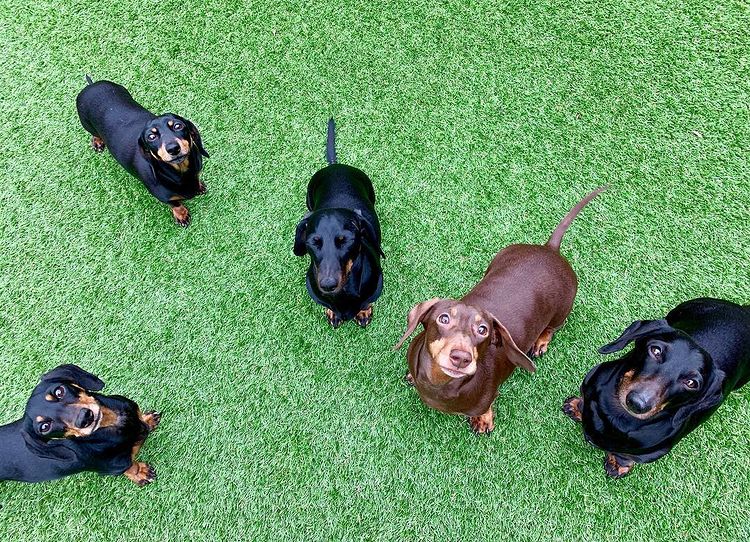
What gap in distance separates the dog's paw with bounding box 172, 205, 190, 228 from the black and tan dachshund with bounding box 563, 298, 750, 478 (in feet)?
10.5

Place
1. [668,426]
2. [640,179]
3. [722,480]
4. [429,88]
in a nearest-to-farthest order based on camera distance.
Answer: [668,426] < [722,480] < [640,179] < [429,88]

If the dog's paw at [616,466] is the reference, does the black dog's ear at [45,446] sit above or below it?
above

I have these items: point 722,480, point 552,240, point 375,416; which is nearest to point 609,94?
point 552,240

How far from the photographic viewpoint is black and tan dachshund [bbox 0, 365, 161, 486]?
2.64m

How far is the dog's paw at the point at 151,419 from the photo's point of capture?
3266mm

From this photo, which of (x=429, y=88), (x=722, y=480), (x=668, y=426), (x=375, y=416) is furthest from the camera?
(x=429, y=88)

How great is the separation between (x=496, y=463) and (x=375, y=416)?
2.96 feet

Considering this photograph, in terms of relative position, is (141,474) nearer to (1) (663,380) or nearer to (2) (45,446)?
(2) (45,446)

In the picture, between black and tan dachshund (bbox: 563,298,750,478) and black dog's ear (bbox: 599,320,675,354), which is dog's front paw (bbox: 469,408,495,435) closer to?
black and tan dachshund (bbox: 563,298,750,478)

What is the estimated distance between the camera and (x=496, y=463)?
10.6ft

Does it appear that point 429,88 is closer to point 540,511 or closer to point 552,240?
point 552,240

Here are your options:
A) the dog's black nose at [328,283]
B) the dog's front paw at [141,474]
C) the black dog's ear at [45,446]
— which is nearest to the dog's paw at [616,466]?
the dog's black nose at [328,283]

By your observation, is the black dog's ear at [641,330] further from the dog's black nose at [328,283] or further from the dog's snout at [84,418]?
the dog's snout at [84,418]

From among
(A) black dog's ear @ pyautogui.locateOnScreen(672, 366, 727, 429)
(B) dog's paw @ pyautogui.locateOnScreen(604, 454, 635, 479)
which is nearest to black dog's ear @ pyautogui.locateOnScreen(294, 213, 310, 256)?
(A) black dog's ear @ pyautogui.locateOnScreen(672, 366, 727, 429)
